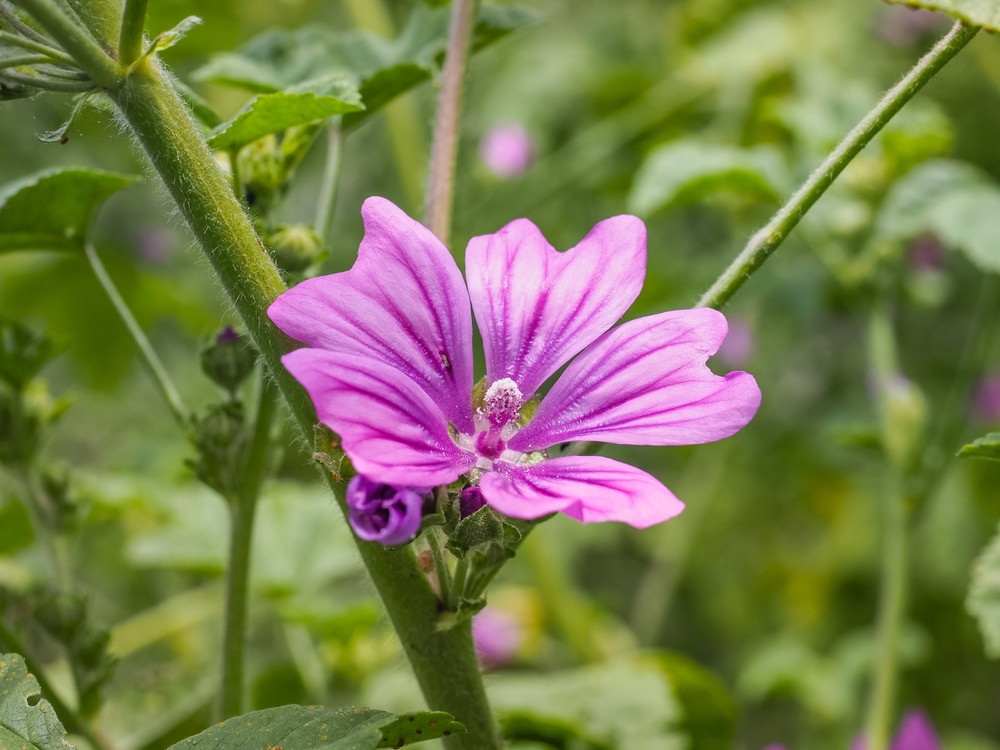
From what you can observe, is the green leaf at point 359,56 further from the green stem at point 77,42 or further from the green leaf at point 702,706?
the green leaf at point 702,706

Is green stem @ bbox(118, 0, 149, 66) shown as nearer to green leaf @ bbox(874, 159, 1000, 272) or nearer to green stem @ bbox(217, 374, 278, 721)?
green stem @ bbox(217, 374, 278, 721)

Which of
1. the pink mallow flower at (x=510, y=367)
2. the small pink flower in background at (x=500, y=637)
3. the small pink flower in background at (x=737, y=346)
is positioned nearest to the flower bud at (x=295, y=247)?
the pink mallow flower at (x=510, y=367)

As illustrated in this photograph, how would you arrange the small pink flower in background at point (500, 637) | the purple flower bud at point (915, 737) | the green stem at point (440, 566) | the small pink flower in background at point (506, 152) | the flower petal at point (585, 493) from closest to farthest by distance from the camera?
the flower petal at point (585, 493), the green stem at point (440, 566), the purple flower bud at point (915, 737), the small pink flower in background at point (500, 637), the small pink flower in background at point (506, 152)

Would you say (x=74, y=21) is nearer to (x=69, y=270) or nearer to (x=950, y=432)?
(x=950, y=432)

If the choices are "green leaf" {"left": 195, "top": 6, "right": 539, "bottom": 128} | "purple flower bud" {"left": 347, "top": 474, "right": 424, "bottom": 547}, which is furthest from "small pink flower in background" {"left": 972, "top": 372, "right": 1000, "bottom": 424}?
"purple flower bud" {"left": 347, "top": 474, "right": 424, "bottom": 547}

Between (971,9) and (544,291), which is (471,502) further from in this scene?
(971,9)

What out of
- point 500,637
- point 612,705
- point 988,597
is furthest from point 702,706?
point 500,637

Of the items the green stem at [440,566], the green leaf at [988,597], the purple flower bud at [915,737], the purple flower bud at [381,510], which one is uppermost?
the purple flower bud at [381,510]
